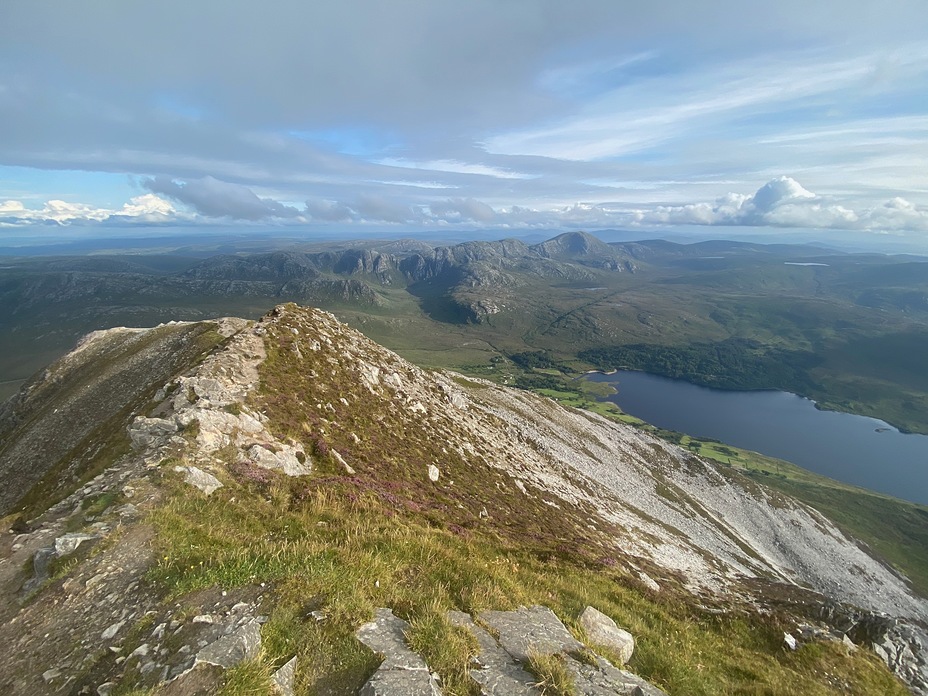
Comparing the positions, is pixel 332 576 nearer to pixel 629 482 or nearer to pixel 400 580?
pixel 400 580

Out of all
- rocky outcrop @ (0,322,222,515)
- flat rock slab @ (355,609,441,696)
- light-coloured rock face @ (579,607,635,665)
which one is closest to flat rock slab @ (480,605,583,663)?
light-coloured rock face @ (579,607,635,665)

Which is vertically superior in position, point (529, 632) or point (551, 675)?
point (551, 675)

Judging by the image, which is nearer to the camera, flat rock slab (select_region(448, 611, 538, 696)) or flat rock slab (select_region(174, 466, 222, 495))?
flat rock slab (select_region(448, 611, 538, 696))

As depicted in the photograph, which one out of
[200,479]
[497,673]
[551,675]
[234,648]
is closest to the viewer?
[234,648]

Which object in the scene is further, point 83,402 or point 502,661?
point 83,402

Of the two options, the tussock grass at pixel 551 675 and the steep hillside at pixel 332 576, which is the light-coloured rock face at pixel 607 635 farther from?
the tussock grass at pixel 551 675

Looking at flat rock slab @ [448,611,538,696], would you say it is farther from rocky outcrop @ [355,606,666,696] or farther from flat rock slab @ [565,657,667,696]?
flat rock slab @ [565,657,667,696]

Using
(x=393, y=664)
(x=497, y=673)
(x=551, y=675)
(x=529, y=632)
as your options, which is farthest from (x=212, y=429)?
(x=551, y=675)
